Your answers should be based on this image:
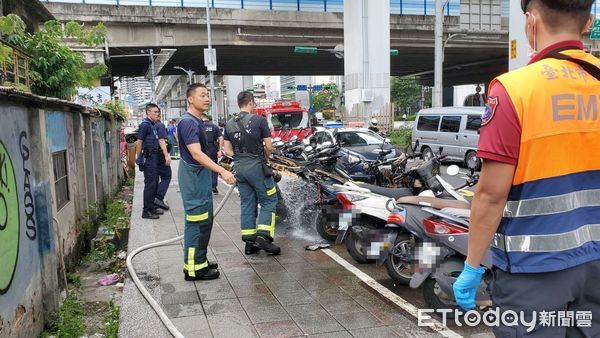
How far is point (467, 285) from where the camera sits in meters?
2.04

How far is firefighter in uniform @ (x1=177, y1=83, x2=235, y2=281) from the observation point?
4.77 metres

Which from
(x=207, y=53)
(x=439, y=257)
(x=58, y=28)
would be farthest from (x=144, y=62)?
(x=439, y=257)

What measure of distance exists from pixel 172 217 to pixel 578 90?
7.27m

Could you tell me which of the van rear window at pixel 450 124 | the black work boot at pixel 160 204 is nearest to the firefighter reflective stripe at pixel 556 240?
the black work boot at pixel 160 204

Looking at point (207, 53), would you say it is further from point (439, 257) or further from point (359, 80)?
point (439, 257)

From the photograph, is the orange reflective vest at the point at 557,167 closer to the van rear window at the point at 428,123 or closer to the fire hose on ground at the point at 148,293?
the fire hose on ground at the point at 148,293

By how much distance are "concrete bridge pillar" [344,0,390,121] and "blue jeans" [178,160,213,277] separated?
17.2 m

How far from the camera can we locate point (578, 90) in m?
1.81

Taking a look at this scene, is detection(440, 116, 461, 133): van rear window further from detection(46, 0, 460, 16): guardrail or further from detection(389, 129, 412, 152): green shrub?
detection(46, 0, 460, 16): guardrail

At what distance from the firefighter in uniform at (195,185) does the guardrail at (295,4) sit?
18.7 metres

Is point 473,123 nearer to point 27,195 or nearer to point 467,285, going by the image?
point 27,195

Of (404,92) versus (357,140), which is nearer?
(357,140)

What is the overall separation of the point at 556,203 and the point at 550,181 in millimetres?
84

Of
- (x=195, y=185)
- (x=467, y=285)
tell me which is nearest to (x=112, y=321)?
(x=195, y=185)
